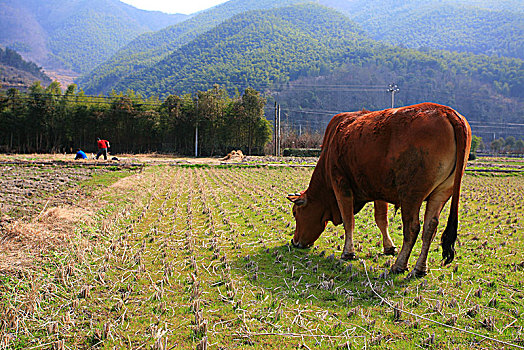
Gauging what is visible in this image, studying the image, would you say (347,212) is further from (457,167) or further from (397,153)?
(457,167)

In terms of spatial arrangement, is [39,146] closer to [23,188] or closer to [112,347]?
[23,188]

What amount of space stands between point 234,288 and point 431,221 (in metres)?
2.91

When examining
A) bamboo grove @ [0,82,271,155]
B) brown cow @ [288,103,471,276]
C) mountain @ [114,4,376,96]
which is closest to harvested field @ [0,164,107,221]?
brown cow @ [288,103,471,276]

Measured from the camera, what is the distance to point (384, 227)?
6.18 m

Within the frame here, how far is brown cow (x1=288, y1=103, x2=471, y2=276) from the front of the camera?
15.2 ft

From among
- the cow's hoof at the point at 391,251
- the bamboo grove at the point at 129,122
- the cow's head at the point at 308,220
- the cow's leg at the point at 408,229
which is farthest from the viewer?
the bamboo grove at the point at 129,122

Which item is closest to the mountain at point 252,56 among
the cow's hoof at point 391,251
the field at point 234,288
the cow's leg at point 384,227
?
the field at point 234,288

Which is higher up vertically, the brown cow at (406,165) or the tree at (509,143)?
the tree at (509,143)

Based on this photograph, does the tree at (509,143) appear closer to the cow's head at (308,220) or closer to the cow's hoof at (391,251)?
the cow's hoof at (391,251)

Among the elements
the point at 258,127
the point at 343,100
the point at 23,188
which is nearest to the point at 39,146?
the point at 258,127

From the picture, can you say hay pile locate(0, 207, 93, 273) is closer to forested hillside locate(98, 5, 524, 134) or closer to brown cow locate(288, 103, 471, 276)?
brown cow locate(288, 103, 471, 276)

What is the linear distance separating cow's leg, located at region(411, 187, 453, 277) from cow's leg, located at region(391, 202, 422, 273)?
14 cm

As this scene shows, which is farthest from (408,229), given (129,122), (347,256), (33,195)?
(129,122)

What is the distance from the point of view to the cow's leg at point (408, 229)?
481 centimetres
